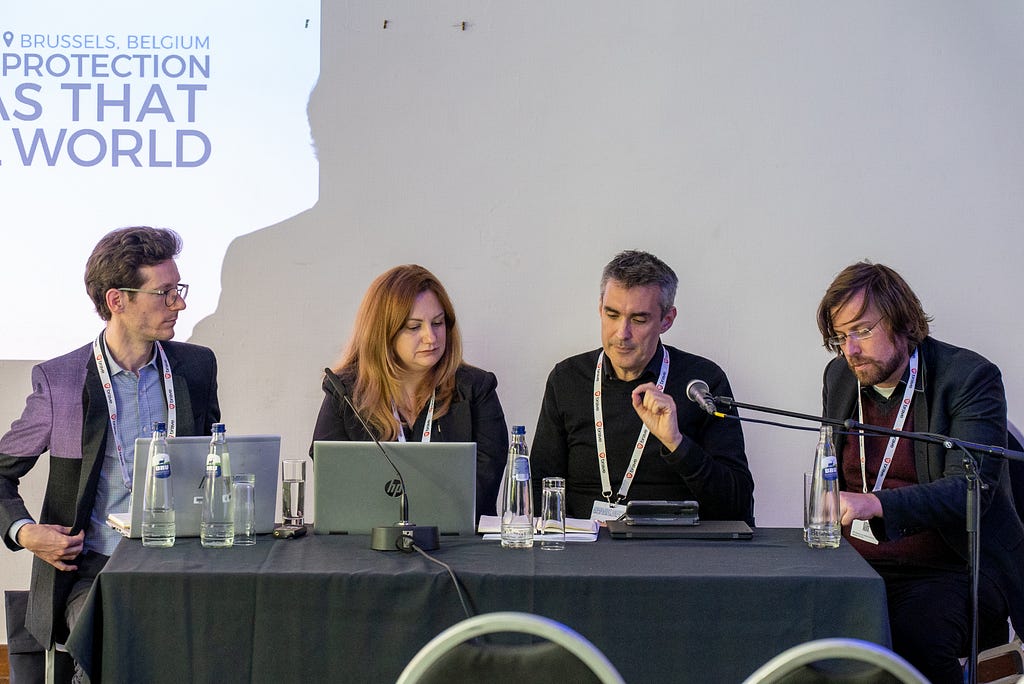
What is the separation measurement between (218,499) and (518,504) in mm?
656

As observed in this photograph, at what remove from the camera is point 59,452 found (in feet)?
9.09

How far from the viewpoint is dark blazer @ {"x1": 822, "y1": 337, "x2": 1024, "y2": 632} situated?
8.41ft

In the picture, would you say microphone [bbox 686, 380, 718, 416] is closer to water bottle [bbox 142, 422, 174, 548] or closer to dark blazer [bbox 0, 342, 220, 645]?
water bottle [bbox 142, 422, 174, 548]

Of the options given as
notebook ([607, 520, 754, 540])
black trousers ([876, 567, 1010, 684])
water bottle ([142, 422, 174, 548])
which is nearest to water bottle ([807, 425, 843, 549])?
notebook ([607, 520, 754, 540])

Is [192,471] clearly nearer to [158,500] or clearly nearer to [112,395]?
[158,500]

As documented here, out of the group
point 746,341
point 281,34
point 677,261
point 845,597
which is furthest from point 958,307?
point 281,34

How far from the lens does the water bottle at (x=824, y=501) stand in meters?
2.29

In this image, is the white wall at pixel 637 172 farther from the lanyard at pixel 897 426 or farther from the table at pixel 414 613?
the table at pixel 414 613

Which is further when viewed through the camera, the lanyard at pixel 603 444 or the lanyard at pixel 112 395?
the lanyard at pixel 603 444

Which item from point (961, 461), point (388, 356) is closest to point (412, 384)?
point (388, 356)

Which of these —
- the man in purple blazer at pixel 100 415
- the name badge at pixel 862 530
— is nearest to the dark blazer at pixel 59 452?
the man in purple blazer at pixel 100 415

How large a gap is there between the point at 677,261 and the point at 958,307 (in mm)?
995

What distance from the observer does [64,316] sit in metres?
3.58

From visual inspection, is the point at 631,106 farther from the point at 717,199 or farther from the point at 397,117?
the point at 397,117
